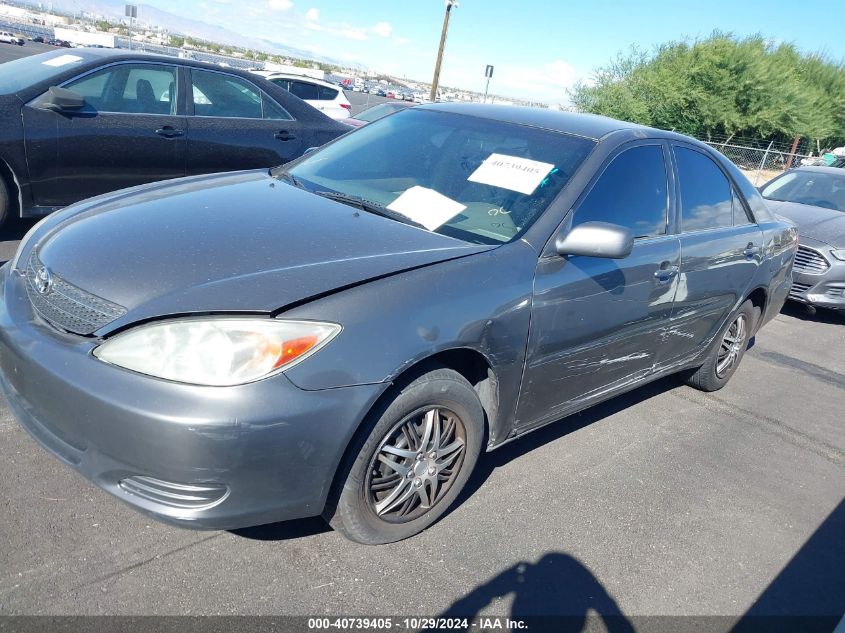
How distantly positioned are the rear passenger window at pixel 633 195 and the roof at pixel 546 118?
178mm

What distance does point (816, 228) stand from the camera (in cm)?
795

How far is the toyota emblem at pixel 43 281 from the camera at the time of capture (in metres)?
2.51

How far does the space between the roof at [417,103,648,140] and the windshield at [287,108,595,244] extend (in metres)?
0.07

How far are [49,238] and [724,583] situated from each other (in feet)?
10.2

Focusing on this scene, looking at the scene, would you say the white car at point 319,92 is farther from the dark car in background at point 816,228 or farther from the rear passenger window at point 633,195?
the rear passenger window at point 633,195

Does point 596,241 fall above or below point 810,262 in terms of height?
above

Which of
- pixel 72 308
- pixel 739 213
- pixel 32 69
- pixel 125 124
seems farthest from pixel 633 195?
pixel 32 69

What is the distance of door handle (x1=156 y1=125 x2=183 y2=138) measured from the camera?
603 cm

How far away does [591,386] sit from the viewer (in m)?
3.46

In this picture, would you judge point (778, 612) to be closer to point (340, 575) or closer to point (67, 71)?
point (340, 575)

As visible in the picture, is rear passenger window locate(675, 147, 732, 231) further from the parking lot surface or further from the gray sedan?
the parking lot surface

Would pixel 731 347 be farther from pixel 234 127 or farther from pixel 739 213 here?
pixel 234 127

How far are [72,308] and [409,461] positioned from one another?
4.28 feet

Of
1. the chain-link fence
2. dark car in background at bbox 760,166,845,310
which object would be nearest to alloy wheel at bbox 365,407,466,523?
dark car in background at bbox 760,166,845,310
